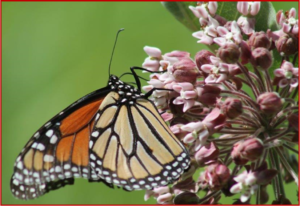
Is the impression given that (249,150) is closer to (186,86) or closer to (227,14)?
(186,86)

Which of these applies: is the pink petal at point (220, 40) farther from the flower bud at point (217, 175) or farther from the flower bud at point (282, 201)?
the flower bud at point (282, 201)

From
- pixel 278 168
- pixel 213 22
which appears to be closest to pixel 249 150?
pixel 278 168

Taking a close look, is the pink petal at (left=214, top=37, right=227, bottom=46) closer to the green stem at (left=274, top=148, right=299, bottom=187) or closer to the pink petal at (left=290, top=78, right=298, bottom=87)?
the pink petal at (left=290, top=78, right=298, bottom=87)

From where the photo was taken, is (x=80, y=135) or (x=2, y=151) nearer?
(x=80, y=135)

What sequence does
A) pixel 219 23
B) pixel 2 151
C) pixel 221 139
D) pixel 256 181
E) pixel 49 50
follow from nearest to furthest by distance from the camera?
pixel 256 181 < pixel 221 139 < pixel 219 23 < pixel 2 151 < pixel 49 50

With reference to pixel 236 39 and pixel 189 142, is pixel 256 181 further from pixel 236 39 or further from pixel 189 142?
pixel 236 39

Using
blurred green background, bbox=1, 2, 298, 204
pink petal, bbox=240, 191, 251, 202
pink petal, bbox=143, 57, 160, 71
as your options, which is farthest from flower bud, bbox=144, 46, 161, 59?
blurred green background, bbox=1, 2, 298, 204

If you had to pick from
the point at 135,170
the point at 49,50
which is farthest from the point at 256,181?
the point at 49,50
